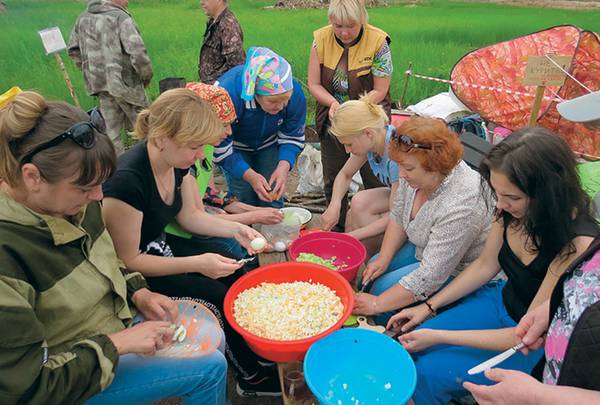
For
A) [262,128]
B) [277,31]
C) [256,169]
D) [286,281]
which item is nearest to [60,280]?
[286,281]

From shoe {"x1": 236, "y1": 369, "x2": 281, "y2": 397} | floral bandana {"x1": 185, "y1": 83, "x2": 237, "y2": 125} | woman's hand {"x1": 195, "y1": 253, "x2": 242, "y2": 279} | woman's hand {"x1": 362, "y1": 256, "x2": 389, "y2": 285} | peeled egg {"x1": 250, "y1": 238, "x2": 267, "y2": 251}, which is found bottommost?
shoe {"x1": 236, "y1": 369, "x2": 281, "y2": 397}

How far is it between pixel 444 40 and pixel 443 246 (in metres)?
5.86

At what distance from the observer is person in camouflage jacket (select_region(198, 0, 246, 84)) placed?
402 centimetres

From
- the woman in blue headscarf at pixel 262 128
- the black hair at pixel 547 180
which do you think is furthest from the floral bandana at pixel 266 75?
the black hair at pixel 547 180

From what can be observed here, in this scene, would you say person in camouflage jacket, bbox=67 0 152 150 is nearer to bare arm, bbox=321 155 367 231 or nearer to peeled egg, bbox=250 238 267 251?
bare arm, bbox=321 155 367 231

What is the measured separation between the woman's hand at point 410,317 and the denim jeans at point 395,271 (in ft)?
0.70

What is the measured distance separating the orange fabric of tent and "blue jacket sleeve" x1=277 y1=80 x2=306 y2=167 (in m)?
2.04

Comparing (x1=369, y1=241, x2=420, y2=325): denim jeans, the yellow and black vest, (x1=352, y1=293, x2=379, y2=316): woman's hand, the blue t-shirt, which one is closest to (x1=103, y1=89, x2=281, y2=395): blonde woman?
(x1=352, y1=293, x2=379, y2=316): woman's hand

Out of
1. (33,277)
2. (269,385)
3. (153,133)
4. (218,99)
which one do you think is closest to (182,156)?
(153,133)

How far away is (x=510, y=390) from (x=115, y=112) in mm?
4748

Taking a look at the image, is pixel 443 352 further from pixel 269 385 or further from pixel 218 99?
pixel 218 99

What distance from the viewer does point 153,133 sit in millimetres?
1845

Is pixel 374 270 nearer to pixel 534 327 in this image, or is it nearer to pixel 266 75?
pixel 534 327

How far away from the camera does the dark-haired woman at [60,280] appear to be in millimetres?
1219
